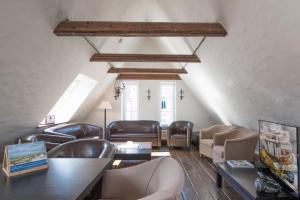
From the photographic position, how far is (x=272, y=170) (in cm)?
261

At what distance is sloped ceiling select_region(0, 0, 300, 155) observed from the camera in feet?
6.03

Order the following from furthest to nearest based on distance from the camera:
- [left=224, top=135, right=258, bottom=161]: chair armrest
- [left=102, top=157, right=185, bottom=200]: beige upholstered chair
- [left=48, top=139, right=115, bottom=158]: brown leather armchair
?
[left=224, top=135, right=258, bottom=161]: chair armrest
[left=48, top=139, right=115, bottom=158]: brown leather armchair
[left=102, top=157, right=185, bottom=200]: beige upholstered chair

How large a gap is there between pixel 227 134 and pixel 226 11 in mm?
2963

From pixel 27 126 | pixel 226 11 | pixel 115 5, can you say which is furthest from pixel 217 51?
pixel 27 126

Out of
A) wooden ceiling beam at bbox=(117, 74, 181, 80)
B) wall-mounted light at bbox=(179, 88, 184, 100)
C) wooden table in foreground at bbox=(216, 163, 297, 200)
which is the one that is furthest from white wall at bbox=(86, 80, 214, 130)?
wooden table in foreground at bbox=(216, 163, 297, 200)

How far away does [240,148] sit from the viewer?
3797 mm

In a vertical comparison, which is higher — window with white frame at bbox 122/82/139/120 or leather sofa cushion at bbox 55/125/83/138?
window with white frame at bbox 122/82/139/120

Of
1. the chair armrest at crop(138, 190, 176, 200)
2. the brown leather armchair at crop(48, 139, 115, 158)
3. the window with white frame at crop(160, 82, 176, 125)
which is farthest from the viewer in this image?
the window with white frame at crop(160, 82, 176, 125)

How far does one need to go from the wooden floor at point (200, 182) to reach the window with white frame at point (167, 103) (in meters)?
1.84

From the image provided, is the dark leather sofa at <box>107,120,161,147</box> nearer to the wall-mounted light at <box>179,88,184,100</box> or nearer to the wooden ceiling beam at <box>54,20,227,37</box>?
the wall-mounted light at <box>179,88,184,100</box>

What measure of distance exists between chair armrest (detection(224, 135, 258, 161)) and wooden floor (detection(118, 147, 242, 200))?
0.50 m

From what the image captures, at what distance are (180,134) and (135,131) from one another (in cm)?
136

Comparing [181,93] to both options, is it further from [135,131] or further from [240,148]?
[240,148]

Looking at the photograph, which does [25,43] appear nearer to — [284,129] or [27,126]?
[27,126]
